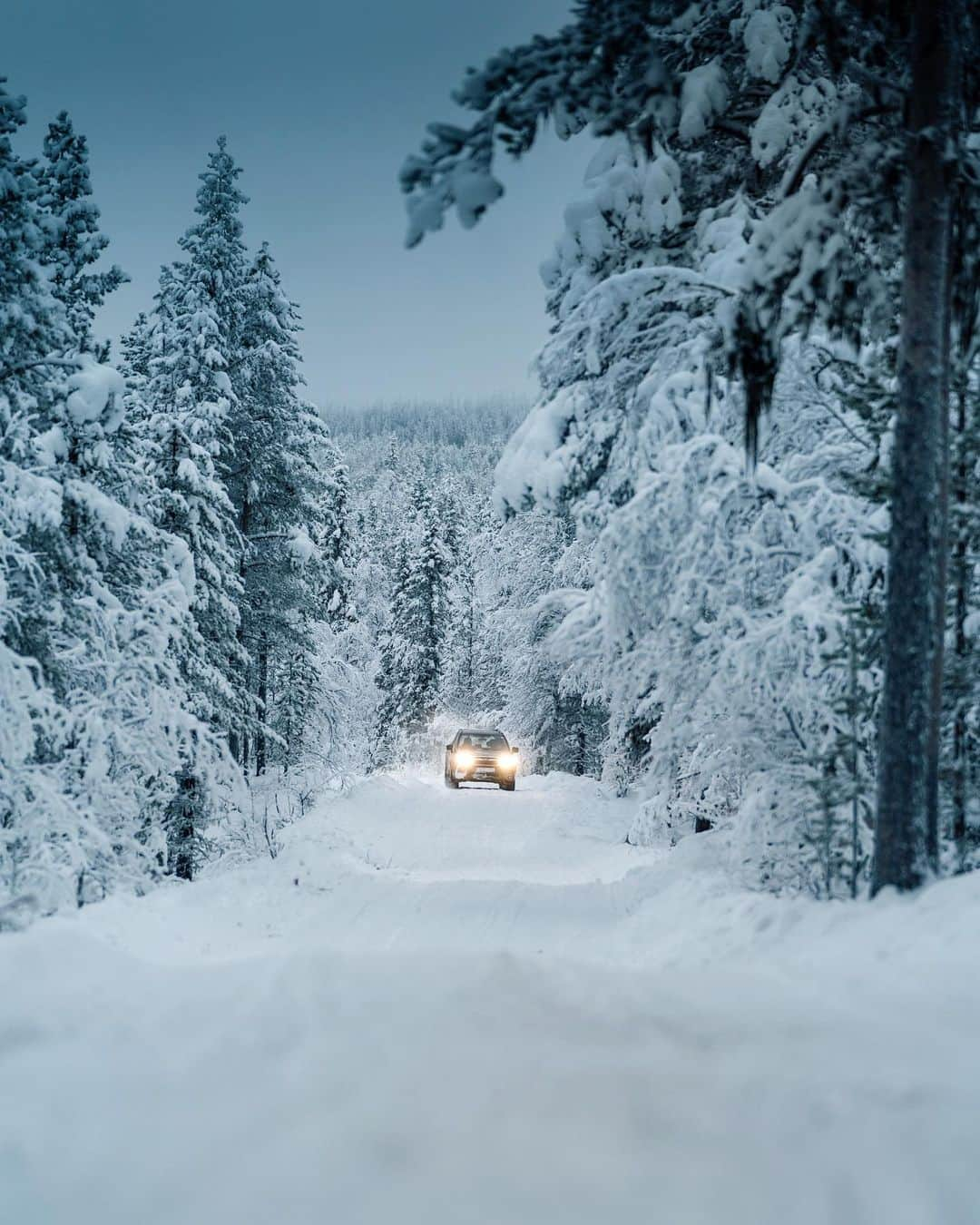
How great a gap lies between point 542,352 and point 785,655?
Answer: 4.19 meters

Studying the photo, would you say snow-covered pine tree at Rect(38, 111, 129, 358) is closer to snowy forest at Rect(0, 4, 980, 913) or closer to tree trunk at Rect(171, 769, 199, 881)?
snowy forest at Rect(0, 4, 980, 913)

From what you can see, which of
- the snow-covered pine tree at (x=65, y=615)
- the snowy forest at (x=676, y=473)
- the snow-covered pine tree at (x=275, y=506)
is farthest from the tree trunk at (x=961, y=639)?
the snow-covered pine tree at (x=275, y=506)

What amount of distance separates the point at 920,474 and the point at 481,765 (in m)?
18.6

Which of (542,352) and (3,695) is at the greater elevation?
(542,352)

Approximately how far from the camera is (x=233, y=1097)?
143 inches

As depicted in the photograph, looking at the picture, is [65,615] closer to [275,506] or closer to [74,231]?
[74,231]

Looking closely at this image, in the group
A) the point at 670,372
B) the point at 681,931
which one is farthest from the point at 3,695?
the point at 670,372

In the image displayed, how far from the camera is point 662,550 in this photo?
8.37 meters

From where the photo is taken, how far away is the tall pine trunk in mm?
5703

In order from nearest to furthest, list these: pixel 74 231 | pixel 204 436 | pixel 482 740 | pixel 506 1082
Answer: pixel 506 1082
pixel 74 231
pixel 204 436
pixel 482 740

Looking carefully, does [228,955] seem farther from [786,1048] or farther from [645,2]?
[645,2]

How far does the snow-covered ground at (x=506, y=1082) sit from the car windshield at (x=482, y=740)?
57.0ft

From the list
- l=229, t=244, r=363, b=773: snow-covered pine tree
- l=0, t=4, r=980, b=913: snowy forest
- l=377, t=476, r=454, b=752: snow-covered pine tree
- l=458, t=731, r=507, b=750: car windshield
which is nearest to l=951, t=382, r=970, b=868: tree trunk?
l=0, t=4, r=980, b=913: snowy forest

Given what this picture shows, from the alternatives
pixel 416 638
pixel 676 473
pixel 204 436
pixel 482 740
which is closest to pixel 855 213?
pixel 676 473
